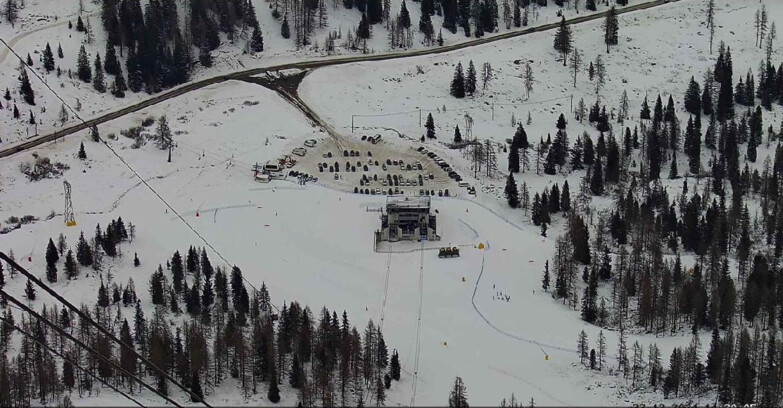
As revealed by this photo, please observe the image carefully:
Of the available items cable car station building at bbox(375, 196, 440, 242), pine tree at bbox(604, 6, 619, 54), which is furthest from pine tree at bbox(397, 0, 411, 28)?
cable car station building at bbox(375, 196, 440, 242)

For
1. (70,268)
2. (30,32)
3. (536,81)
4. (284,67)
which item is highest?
(30,32)

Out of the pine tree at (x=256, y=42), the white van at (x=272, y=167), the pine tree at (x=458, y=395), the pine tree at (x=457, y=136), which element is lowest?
the pine tree at (x=458, y=395)

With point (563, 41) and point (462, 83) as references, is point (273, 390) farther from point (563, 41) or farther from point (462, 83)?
point (563, 41)

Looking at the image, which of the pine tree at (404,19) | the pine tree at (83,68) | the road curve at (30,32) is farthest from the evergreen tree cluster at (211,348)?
the pine tree at (404,19)

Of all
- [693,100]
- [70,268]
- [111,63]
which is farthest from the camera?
[693,100]

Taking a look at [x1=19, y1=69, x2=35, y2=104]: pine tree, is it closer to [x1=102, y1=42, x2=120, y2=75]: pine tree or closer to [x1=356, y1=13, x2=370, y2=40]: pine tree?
[x1=102, y1=42, x2=120, y2=75]: pine tree

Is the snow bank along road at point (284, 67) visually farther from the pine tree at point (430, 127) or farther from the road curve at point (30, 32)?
the pine tree at point (430, 127)

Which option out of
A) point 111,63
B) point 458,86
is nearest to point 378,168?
point 458,86
